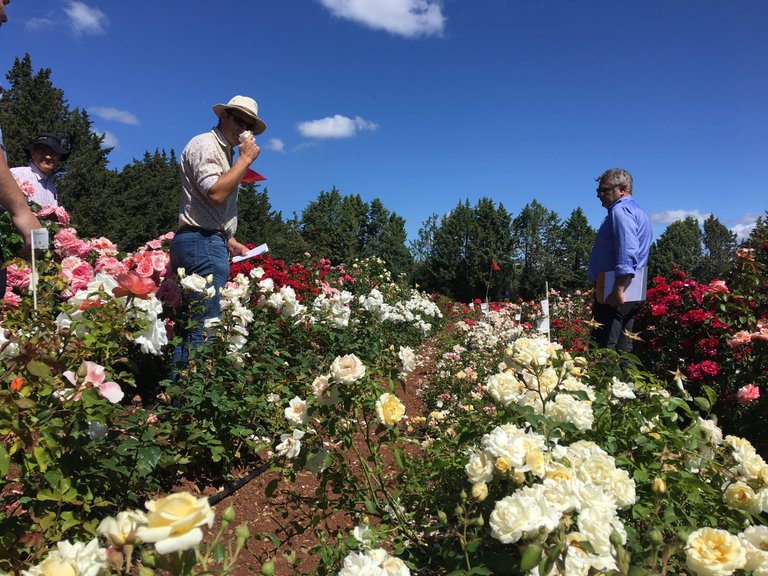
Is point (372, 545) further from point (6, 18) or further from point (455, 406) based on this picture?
point (455, 406)

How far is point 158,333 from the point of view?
162 centimetres

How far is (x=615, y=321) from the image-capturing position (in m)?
3.49

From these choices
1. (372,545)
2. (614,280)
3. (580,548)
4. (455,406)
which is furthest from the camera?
(455,406)

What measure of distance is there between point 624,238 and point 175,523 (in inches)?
136

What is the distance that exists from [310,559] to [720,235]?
236ft

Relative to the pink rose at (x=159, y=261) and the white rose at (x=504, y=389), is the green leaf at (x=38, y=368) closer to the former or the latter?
the white rose at (x=504, y=389)

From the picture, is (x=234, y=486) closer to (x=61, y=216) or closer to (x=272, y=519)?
(x=272, y=519)

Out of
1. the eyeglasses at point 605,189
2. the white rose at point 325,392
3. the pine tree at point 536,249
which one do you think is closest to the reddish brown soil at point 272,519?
the white rose at point 325,392

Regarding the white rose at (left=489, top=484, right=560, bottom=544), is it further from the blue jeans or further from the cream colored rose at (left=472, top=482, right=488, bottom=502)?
the blue jeans

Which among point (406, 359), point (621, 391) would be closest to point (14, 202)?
point (406, 359)

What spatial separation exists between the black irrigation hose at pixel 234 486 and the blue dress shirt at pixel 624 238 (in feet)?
8.81

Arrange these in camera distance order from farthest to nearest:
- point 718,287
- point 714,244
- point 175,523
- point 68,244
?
point 714,244, point 718,287, point 68,244, point 175,523

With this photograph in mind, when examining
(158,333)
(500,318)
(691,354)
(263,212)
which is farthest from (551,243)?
(158,333)

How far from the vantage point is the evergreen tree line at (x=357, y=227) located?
2230 cm
